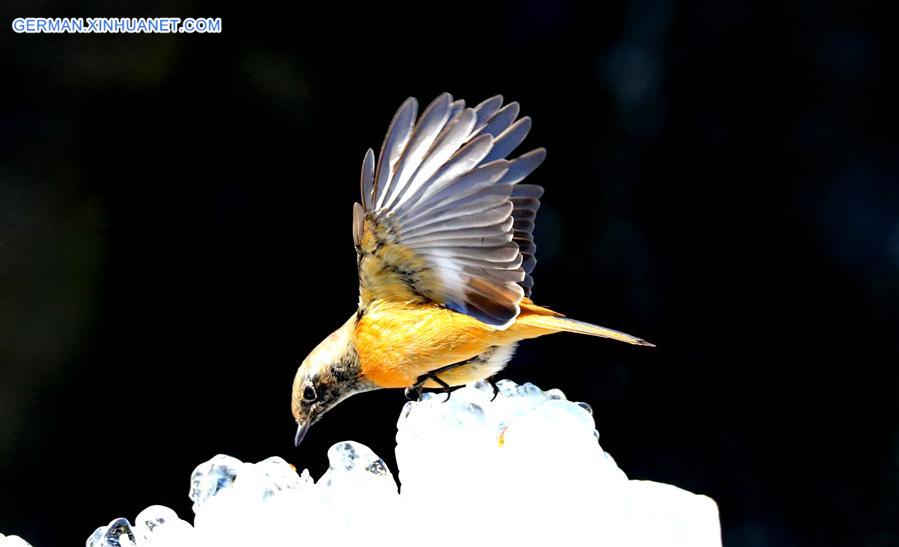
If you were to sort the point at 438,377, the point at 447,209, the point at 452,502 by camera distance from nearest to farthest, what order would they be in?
the point at 452,502 → the point at 447,209 → the point at 438,377

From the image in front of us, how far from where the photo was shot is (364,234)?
1157mm

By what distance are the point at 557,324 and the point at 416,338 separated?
0.59ft

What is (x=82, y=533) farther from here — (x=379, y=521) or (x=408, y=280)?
(x=379, y=521)

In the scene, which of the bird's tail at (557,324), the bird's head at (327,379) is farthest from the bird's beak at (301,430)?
the bird's tail at (557,324)

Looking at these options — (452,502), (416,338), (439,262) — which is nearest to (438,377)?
(416,338)

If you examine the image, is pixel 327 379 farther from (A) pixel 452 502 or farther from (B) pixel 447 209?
(A) pixel 452 502

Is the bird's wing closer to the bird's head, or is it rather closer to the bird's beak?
the bird's head

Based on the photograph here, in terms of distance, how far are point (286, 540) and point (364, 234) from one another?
1.44 ft

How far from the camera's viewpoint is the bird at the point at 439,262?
1.12 metres

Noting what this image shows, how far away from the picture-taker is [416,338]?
1.24 m

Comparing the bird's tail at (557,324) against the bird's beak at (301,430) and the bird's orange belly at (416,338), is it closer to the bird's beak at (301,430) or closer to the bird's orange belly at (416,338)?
the bird's orange belly at (416,338)

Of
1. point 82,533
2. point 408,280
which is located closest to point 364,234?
point 408,280

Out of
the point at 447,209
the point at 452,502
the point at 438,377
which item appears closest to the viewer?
the point at 452,502

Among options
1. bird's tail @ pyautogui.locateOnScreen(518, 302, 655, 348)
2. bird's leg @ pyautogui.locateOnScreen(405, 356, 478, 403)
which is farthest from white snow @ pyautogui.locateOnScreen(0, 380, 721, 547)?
bird's leg @ pyautogui.locateOnScreen(405, 356, 478, 403)
